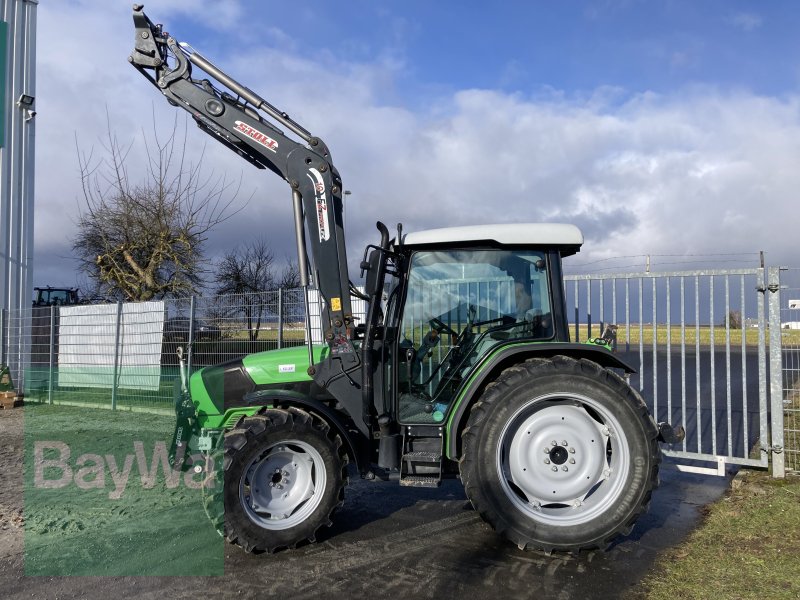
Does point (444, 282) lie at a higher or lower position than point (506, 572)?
higher

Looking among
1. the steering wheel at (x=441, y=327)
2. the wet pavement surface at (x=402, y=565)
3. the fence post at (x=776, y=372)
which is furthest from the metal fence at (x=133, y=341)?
the fence post at (x=776, y=372)

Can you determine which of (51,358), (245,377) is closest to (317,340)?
(245,377)

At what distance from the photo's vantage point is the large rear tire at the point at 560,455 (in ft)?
12.9

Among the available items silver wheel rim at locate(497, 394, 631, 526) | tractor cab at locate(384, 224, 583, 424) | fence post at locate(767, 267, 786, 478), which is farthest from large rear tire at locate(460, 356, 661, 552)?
fence post at locate(767, 267, 786, 478)

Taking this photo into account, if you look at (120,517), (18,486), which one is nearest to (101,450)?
(18,486)

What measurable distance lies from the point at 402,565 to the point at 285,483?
0.95 meters

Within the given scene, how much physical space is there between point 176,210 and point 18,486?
9085 mm

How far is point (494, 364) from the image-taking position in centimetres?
408

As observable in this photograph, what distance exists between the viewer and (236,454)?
3.97 metres

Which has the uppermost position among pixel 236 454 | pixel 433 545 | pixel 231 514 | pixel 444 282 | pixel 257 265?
pixel 257 265

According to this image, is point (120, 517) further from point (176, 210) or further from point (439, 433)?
point (176, 210)

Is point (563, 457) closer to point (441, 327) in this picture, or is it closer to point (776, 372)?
point (441, 327)

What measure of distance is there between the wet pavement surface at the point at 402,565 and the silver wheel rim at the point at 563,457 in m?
0.36

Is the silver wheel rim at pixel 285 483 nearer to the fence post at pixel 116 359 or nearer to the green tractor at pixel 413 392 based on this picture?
the green tractor at pixel 413 392
